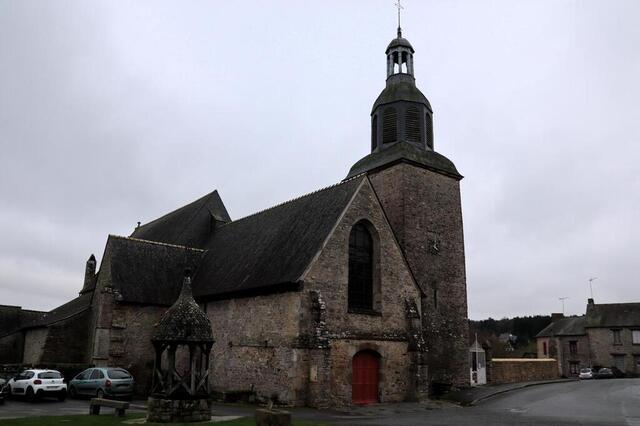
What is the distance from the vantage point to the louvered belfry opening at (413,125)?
1107 inches

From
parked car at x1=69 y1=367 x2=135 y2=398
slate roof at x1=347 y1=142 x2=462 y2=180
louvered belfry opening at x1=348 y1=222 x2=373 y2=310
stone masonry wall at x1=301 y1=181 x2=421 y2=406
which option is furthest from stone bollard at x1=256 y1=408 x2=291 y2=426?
slate roof at x1=347 y1=142 x2=462 y2=180

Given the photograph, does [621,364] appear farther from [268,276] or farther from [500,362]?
[268,276]

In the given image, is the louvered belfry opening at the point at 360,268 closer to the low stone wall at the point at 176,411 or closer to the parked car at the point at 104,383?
the low stone wall at the point at 176,411

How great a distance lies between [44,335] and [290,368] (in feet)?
49.1

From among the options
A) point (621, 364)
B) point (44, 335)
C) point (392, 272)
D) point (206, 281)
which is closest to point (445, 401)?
point (392, 272)

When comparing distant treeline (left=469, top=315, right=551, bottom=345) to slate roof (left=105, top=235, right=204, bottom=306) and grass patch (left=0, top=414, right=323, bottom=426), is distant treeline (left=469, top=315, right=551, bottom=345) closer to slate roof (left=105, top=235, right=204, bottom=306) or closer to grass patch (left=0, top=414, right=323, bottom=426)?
slate roof (left=105, top=235, right=204, bottom=306)

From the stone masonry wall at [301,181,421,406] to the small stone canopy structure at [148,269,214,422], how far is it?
489cm

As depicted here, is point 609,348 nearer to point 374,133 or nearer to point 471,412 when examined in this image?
point 374,133

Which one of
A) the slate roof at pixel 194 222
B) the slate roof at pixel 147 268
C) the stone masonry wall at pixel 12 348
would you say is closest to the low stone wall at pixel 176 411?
the slate roof at pixel 147 268

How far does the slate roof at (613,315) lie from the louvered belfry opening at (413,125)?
3610 cm

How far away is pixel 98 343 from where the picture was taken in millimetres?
23453

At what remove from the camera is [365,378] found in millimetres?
20266

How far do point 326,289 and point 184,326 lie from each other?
6620mm

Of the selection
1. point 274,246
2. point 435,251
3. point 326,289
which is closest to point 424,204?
point 435,251
